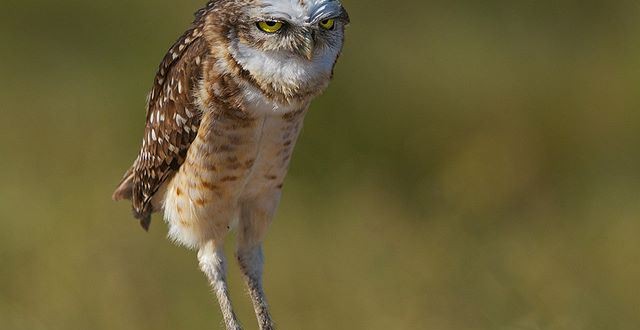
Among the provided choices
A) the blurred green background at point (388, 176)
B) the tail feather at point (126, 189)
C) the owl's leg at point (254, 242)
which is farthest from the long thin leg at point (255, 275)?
the blurred green background at point (388, 176)

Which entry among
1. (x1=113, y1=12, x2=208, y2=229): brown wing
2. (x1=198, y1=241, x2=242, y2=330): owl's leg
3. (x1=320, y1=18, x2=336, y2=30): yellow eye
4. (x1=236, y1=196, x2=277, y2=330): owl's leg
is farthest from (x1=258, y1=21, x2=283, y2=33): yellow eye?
(x1=198, y1=241, x2=242, y2=330): owl's leg

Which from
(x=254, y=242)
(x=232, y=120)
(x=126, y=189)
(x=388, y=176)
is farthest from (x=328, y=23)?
(x=388, y=176)

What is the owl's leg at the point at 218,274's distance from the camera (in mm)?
4984

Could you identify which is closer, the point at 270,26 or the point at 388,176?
the point at 270,26

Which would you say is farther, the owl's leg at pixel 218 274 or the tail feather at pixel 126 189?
the tail feather at pixel 126 189

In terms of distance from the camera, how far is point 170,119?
4.97 meters

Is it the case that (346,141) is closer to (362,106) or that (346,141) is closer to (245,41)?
(362,106)

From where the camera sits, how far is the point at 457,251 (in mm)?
7645

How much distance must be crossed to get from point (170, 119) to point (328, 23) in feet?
2.53

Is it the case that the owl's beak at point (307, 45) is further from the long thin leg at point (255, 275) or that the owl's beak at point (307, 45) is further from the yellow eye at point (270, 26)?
the long thin leg at point (255, 275)

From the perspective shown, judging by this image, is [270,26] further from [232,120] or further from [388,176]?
[388,176]

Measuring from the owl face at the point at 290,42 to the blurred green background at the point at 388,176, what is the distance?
2.04 meters

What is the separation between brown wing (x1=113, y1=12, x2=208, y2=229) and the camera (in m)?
4.82

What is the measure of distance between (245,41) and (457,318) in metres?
2.66
